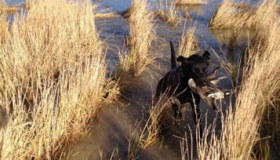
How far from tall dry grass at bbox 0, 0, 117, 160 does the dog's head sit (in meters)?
1.12

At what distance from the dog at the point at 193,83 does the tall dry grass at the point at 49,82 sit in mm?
1009

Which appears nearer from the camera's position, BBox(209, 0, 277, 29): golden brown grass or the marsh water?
the marsh water

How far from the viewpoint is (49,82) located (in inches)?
109

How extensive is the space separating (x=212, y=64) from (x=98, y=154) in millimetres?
3502

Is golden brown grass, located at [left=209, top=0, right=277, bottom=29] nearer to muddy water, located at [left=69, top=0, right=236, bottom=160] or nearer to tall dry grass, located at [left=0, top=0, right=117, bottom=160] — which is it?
muddy water, located at [left=69, top=0, right=236, bottom=160]

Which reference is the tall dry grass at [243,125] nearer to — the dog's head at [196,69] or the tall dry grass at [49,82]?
the dog's head at [196,69]

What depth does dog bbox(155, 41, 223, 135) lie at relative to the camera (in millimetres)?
2820

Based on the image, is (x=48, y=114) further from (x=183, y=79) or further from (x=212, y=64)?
(x=212, y=64)

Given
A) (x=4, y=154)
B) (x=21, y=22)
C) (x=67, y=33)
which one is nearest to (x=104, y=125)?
(x=4, y=154)

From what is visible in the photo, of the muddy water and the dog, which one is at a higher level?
the dog

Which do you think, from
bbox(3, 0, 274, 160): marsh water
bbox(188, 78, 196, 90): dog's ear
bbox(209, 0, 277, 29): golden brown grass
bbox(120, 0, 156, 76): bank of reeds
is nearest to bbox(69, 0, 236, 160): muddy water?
bbox(3, 0, 274, 160): marsh water

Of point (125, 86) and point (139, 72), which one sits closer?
point (125, 86)

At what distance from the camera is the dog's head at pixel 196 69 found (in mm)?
2933

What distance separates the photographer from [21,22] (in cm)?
499
